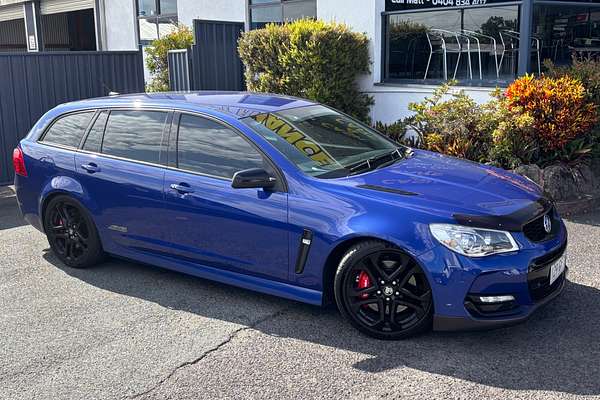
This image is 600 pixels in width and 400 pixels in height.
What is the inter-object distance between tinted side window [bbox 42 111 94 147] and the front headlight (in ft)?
10.9

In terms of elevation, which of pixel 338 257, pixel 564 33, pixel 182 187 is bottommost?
pixel 338 257

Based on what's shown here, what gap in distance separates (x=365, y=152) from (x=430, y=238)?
50.3 inches

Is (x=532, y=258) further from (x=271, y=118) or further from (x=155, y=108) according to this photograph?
(x=155, y=108)

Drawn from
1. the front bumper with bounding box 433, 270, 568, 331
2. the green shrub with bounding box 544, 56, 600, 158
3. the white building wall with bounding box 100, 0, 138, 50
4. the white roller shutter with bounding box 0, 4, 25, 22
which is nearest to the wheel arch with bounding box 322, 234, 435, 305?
the front bumper with bounding box 433, 270, 568, 331

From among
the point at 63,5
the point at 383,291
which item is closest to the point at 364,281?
the point at 383,291

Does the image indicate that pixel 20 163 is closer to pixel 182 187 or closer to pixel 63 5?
pixel 182 187

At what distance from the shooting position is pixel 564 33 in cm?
898

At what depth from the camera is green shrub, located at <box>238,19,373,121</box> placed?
29.6 feet

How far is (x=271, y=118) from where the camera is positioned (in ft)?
15.5

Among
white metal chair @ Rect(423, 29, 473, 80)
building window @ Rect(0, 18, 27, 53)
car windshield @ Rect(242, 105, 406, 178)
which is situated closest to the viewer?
car windshield @ Rect(242, 105, 406, 178)

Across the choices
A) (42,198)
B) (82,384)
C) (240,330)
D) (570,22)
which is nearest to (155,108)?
(42,198)

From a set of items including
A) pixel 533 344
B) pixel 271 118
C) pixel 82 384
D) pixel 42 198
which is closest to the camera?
pixel 82 384

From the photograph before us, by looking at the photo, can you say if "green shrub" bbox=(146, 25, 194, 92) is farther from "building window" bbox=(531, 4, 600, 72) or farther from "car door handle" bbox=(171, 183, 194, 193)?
"car door handle" bbox=(171, 183, 194, 193)

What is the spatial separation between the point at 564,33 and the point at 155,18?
9.03m
